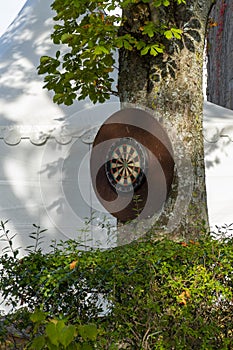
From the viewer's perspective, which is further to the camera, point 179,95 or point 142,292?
point 179,95

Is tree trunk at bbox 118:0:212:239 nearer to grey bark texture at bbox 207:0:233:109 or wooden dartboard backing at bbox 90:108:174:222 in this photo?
wooden dartboard backing at bbox 90:108:174:222

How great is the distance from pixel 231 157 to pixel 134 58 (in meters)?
2.03

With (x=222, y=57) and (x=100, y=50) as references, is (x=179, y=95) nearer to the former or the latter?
(x=100, y=50)

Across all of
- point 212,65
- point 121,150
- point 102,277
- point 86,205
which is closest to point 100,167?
point 121,150

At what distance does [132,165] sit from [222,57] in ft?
16.0

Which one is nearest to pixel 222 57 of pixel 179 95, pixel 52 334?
pixel 179 95

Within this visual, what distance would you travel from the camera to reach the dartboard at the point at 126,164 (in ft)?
15.8

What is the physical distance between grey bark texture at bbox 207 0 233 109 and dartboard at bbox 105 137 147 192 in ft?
13.6

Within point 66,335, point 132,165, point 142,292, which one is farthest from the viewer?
point 132,165

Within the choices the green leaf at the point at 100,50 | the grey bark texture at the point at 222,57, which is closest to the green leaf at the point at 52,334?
the green leaf at the point at 100,50

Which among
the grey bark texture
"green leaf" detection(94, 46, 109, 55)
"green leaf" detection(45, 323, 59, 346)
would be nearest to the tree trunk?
"green leaf" detection(94, 46, 109, 55)

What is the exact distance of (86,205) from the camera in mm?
6293

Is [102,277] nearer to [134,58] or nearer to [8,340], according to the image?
[8,340]

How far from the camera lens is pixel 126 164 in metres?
4.93
